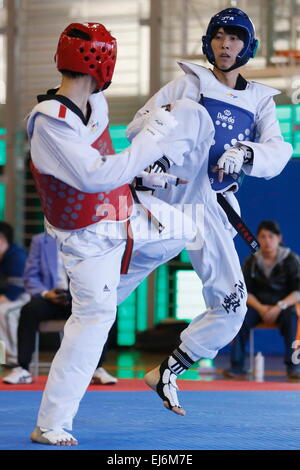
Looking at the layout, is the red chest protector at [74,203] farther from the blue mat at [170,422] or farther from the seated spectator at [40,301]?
the seated spectator at [40,301]

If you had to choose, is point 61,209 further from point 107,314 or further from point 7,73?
point 7,73

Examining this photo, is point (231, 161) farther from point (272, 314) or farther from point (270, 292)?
point (270, 292)

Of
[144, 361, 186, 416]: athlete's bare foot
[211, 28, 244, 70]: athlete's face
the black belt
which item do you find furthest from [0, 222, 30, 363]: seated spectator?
[211, 28, 244, 70]: athlete's face

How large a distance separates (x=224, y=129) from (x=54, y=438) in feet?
5.55

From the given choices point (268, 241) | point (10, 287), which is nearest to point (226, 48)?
point (268, 241)

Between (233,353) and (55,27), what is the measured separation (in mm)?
5957

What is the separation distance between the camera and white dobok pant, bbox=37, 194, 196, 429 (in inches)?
134

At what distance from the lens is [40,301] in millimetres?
7293

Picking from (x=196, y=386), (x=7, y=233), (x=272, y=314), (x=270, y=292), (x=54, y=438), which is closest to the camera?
(x=54, y=438)

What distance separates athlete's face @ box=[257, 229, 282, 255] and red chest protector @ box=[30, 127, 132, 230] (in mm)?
3957

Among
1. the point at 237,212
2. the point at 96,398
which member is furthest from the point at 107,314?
the point at 96,398

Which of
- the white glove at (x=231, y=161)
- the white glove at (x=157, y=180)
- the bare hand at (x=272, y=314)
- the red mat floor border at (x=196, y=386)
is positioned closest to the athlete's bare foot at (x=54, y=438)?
the white glove at (x=157, y=180)

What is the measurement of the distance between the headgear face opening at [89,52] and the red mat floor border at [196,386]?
294 centimetres

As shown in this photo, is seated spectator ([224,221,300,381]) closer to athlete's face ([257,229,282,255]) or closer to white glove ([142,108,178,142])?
athlete's face ([257,229,282,255])
